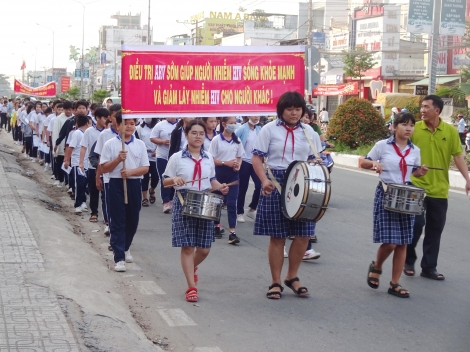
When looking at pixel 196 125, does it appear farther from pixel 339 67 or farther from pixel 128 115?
pixel 339 67

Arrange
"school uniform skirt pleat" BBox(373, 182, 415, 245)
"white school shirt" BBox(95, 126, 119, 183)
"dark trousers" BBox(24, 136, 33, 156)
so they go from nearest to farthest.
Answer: "school uniform skirt pleat" BBox(373, 182, 415, 245)
"white school shirt" BBox(95, 126, 119, 183)
"dark trousers" BBox(24, 136, 33, 156)

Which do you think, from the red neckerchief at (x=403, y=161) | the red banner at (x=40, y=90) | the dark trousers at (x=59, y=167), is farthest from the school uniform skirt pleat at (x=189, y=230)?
the red banner at (x=40, y=90)

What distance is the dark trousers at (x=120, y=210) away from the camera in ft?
27.4

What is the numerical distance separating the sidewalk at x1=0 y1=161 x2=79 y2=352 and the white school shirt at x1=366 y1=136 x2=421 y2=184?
3369 mm

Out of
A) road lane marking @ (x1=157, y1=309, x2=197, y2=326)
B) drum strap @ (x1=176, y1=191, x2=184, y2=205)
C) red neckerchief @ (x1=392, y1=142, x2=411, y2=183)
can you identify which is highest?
red neckerchief @ (x1=392, y1=142, x2=411, y2=183)

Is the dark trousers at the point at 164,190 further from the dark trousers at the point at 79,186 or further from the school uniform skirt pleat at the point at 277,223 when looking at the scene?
the school uniform skirt pleat at the point at 277,223

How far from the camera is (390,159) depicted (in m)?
7.55

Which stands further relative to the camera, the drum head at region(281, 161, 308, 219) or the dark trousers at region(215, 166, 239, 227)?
the dark trousers at region(215, 166, 239, 227)

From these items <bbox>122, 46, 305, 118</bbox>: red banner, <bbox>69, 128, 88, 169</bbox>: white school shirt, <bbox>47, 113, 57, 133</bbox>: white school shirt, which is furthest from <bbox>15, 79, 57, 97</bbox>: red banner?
<bbox>122, 46, 305, 118</bbox>: red banner

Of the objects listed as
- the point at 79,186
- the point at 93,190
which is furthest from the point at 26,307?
the point at 79,186

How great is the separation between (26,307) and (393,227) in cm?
349

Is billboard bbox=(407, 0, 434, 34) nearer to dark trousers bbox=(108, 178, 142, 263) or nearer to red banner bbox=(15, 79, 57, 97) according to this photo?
dark trousers bbox=(108, 178, 142, 263)

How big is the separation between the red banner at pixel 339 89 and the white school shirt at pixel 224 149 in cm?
3680

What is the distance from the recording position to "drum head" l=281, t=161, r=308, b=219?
6.77 m
